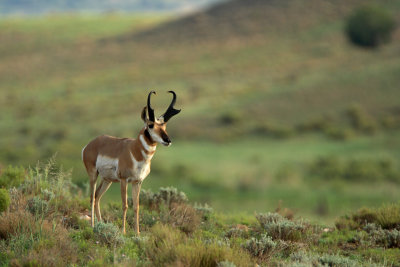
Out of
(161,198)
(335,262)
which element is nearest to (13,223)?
(161,198)

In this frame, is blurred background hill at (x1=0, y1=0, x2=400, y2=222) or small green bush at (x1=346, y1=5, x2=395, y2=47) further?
small green bush at (x1=346, y1=5, x2=395, y2=47)

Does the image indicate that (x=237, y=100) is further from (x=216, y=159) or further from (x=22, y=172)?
(x=22, y=172)

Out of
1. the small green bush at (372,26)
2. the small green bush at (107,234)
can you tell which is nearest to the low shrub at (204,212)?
the small green bush at (107,234)

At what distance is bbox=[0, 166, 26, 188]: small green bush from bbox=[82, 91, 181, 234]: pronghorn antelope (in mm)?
2792

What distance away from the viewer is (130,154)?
780 cm

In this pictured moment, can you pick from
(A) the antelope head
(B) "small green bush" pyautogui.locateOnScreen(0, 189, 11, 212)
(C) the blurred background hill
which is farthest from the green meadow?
(A) the antelope head

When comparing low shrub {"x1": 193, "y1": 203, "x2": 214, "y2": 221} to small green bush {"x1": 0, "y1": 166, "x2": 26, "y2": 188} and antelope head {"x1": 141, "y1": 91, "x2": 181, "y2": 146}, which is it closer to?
antelope head {"x1": 141, "y1": 91, "x2": 181, "y2": 146}

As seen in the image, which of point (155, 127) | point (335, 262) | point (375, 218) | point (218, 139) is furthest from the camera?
point (218, 139)

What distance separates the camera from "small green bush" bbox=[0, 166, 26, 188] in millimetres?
10398

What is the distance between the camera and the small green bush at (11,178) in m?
10.4

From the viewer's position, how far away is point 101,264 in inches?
252

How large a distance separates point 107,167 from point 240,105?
123 feet

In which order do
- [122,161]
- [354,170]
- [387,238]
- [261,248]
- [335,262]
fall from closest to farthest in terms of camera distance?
[335,262], [261,248], [122,161], [387,238], [354,170]

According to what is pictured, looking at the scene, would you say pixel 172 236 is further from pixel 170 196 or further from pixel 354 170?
pixel 354 170
